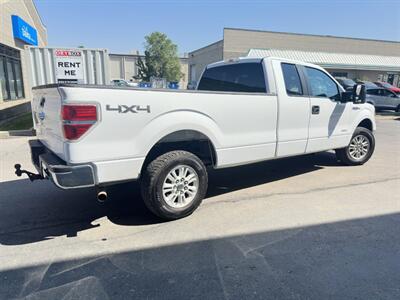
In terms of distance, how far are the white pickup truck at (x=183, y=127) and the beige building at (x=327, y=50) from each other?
3227 centimetres

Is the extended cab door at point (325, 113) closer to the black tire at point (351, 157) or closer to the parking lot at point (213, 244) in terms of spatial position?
the black tire at point (351, 157)

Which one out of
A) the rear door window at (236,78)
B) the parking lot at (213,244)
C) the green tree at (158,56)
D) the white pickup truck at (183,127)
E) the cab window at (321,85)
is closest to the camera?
the parking lot at (213,244)

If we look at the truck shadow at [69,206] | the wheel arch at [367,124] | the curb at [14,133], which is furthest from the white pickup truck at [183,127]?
the curb at [14,133]

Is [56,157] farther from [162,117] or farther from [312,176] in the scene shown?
[312,176]

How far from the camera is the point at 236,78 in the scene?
525cm

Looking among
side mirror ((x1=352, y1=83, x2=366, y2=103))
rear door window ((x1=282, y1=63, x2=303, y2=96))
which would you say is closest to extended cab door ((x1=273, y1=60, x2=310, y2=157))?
rear door window ((x1=282, y1=63, x2=303, y2=96))

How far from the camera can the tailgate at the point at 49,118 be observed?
3.16m

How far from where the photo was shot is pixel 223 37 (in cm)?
3769

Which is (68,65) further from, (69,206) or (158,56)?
(158,56)

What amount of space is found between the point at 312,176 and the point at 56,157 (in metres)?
4.48

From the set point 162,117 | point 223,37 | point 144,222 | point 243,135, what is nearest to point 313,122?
point 243,135

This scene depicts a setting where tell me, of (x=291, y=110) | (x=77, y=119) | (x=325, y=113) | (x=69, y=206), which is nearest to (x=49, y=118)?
(x=77, y=119)

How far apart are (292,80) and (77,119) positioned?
346 centimetres

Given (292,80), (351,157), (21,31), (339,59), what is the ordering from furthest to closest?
(339,59)
(21,31)
(351,157)
(292,80)
